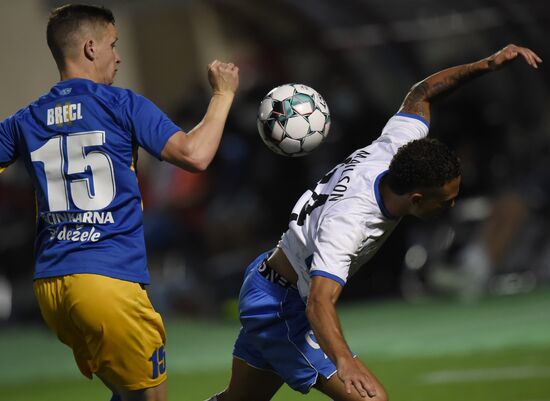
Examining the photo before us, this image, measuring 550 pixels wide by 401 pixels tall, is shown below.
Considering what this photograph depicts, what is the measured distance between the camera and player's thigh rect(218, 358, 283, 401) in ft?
19.0

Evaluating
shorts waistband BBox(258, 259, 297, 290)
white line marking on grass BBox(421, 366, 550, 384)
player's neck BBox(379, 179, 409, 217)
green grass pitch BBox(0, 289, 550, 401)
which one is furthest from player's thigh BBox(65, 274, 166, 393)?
white line marking on grass BBox(421, 366, 550, 384)

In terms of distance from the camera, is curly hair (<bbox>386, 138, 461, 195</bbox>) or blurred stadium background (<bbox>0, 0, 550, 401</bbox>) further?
blurred stadium background (<bbox>0, 0, 550, 401</bbox>)

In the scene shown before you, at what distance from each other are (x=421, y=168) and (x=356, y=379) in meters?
1.09

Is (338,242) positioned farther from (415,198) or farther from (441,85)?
(441,85)

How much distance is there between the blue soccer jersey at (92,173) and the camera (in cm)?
496

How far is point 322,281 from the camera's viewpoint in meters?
4.89

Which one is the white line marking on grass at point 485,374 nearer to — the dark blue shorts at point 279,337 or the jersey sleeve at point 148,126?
the dark blue shorts at point 279,337

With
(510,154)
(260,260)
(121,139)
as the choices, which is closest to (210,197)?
(510,154)

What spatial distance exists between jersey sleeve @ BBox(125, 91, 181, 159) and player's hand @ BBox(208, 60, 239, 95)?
31cm

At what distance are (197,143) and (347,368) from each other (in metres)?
1.20

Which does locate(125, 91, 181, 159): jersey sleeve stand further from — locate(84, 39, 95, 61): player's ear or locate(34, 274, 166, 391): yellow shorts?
locate(34, 274, 166, 391): yellow shorts

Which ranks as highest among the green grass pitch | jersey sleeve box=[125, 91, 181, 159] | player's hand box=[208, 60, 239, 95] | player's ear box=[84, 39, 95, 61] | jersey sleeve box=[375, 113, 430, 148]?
player's ear box=[84, 39, 95, 61]

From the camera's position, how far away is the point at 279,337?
5.63 m

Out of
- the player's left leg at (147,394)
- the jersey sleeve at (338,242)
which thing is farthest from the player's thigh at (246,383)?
the jersey sleeve at (338,242)
